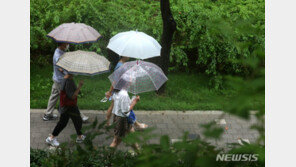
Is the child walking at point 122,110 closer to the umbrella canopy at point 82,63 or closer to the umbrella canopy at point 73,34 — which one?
the umbrella canopy at point 82,63

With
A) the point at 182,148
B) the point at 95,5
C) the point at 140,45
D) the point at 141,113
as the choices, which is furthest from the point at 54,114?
the point at 182,148

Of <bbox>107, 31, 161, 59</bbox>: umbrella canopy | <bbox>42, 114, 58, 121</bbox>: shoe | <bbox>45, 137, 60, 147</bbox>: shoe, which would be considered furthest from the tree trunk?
<bbox>45, 137, 60, 147</bbox>: shoe

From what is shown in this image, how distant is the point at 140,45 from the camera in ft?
24.3

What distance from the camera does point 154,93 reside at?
364 inches

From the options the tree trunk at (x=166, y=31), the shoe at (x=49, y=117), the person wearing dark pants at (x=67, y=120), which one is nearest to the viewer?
the person wearing dark pants at (x=67, y=120)

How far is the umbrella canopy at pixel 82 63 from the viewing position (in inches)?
253

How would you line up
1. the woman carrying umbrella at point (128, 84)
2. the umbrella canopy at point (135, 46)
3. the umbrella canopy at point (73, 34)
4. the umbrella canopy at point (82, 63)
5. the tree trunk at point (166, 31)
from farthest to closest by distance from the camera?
the tree trunk at point (166, 31) < the umbrella canopy at point (73, 34) < the umbrella canopy at point (135, 46) < the woman carrying umbrella at point (128, 84) < the umbrella canopy at point (82, 63)

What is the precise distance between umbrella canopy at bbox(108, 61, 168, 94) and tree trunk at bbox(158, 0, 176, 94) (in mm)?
1934

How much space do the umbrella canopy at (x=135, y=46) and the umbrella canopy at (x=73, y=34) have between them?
524mm

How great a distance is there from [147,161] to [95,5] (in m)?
7.64

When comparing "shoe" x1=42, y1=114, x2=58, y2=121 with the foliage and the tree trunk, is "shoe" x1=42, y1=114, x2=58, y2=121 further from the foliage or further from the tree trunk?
the tree trunk

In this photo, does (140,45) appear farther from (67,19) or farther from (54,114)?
(67,19)

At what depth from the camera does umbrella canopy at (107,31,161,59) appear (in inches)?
286

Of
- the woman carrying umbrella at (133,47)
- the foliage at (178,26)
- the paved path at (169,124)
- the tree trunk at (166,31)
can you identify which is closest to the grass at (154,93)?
the paved path at (169,124)
